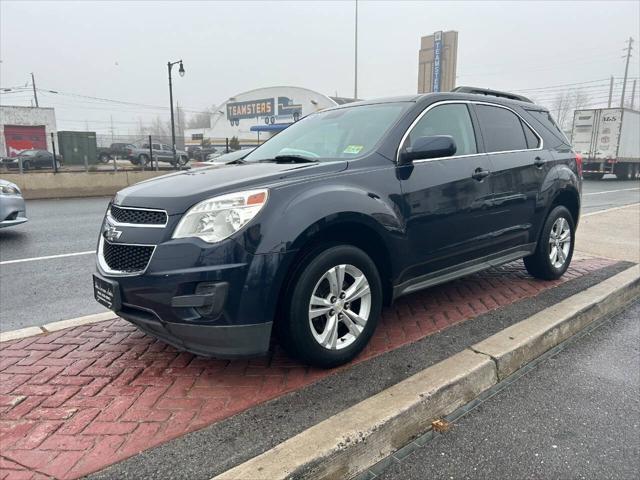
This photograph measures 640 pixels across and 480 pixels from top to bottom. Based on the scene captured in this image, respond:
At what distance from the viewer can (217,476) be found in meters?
2.06

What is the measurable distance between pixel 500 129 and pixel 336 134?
5.37ft

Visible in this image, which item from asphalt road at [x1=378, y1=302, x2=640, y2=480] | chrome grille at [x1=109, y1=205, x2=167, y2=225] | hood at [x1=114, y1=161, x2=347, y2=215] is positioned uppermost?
hood at [x1=114, y1=161, x2=347, y2=215]

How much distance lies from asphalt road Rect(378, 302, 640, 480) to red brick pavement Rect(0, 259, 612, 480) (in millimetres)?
796

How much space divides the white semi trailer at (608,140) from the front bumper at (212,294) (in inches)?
1082

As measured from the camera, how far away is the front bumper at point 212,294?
258cm

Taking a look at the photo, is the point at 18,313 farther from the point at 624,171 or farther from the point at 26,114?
the point at 26,114

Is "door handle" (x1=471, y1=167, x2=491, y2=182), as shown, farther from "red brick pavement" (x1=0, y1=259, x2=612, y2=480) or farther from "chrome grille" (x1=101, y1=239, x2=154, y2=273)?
"chrome grille" (x1=101, y1=239, x2=154, y2=273)

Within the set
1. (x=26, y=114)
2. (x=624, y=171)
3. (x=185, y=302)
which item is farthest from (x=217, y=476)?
(x=26, y=114)

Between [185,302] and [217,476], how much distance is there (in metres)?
0.91

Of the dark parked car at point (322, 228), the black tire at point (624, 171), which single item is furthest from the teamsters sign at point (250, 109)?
the dark parked car at point (322, 228)

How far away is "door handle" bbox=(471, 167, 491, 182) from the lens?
3.90 metres

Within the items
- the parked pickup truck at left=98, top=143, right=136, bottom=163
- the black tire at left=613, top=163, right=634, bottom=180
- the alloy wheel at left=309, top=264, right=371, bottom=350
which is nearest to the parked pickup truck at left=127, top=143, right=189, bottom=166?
the parked pickup truck at left=98, top=143, right=136, bottom=163

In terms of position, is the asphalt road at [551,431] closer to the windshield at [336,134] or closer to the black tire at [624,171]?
the windshield at [336,134]

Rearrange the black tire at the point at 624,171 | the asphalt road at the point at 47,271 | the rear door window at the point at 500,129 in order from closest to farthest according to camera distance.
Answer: the rear door window at the point at 500,129, the asphalt road at the point at 47,271, the black tire at the point at 624,171
